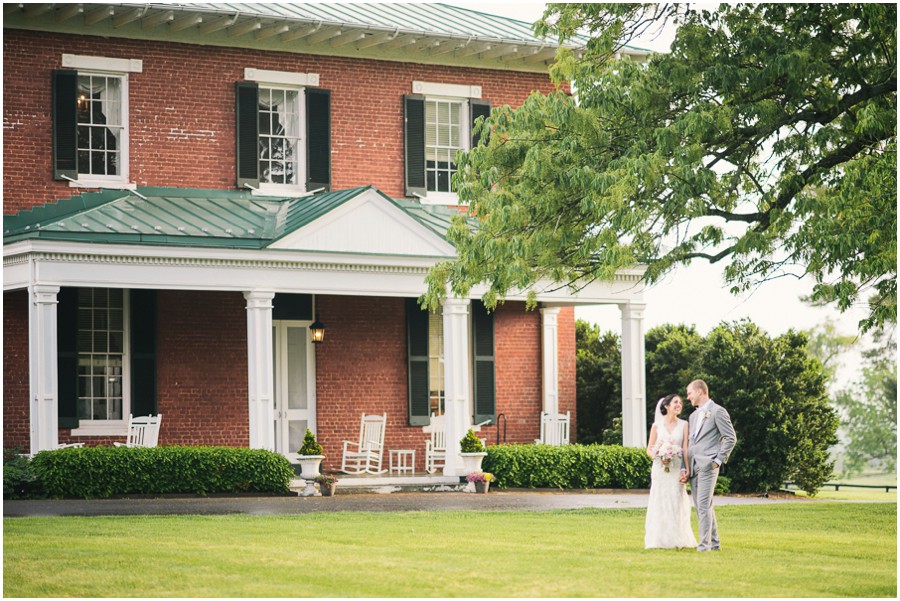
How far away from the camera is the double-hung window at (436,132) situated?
23.8 m

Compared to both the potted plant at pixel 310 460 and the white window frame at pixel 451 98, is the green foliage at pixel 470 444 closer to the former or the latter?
the potted plant at pixel 310 460

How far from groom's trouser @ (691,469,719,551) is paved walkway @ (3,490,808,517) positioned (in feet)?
16.8

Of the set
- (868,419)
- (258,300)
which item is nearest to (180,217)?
(258,300)

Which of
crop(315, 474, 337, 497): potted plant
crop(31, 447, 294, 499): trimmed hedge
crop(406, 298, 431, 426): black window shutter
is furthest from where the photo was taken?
crop(406, 298, 431, 426): black window shutter

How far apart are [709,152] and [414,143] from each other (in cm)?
951

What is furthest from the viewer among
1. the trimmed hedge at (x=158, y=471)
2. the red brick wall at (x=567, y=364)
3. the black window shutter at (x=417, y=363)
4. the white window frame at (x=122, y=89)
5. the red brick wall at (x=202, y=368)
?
the red brick wall at (x=567, y=364)

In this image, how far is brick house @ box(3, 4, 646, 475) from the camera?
2000 centimetres

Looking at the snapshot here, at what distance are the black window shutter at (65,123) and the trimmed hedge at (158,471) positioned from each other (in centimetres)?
499

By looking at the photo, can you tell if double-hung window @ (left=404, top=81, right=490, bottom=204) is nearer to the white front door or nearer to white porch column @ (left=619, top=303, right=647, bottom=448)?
the white front door

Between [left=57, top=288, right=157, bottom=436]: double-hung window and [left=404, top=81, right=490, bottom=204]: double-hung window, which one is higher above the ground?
[left=404, top=81, right=490, bottom=204]: double-hung window

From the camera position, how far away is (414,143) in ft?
78.0

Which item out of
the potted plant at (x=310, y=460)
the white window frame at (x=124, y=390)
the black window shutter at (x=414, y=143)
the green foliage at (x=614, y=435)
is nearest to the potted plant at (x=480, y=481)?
the potted plant at (x=310, y=460)

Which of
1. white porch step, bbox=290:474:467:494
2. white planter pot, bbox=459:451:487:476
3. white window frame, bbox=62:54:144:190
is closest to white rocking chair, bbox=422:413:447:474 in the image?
white porch step, bbox=290:474:467:494

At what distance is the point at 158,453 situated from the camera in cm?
1880
